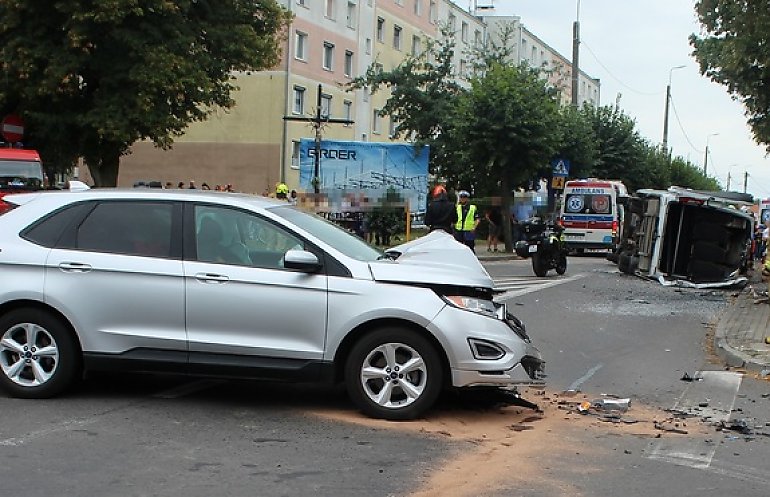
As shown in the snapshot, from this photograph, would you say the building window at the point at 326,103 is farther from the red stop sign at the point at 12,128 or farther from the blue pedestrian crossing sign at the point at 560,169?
the red stop sign at the point at 12,128

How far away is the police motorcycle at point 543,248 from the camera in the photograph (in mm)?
20766

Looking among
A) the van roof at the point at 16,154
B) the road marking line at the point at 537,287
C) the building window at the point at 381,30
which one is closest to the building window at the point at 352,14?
the building window at the point at 381,30

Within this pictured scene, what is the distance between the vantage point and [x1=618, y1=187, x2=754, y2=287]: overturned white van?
18.9 metres

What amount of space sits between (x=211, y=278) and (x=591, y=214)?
87.7ft

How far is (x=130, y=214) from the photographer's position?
22.8ft

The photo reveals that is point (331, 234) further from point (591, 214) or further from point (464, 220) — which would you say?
point (591, 214)

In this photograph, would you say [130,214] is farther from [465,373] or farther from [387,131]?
[387,131]

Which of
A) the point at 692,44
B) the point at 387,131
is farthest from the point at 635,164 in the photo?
the point at 692,44

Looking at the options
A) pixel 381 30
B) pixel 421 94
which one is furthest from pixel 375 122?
pixel 421 94

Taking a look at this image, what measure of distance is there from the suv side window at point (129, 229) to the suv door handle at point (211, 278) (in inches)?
12.5

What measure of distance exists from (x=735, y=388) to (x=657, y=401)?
3.82 feet

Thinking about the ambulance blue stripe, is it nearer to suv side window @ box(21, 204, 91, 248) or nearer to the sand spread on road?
the sand spread on road

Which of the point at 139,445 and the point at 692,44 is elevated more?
the point at 692,44

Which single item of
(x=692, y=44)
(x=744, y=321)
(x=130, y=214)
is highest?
(x=692, y=44)
